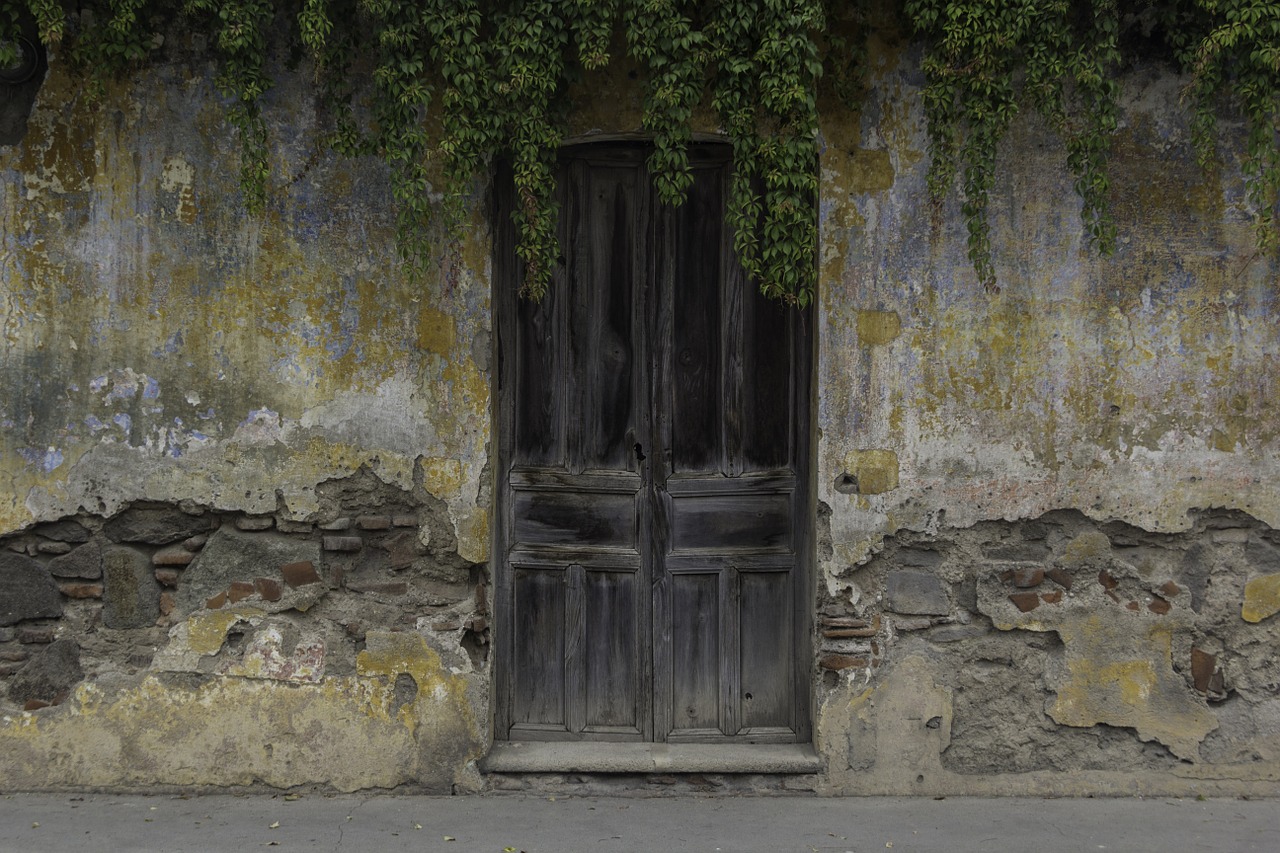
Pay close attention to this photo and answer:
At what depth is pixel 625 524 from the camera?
4410 mm

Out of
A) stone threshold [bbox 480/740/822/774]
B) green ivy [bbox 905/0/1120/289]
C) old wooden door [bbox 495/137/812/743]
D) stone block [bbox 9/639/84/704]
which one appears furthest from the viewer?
old wooden door [bbox 495/137/812/743]

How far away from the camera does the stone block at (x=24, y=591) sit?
13.3 ft

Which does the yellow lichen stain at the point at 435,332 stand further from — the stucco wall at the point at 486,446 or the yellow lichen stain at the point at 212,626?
the yellow lichen stain at the point at 212,626

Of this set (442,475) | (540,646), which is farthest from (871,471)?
(442,475)

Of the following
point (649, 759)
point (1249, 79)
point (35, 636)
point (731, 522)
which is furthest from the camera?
point (731, 522)

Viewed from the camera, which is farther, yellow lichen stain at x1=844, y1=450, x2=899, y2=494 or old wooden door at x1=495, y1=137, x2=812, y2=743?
old wooden door at x1=495, y1=137, x2=812, y2=743

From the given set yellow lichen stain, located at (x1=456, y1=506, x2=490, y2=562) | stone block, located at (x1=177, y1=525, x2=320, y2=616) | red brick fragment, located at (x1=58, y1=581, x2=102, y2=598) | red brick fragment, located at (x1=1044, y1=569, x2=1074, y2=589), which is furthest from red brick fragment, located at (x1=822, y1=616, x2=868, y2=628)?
red brick fragment, located at (x1=58, y1=581, x2=102, y2=598)

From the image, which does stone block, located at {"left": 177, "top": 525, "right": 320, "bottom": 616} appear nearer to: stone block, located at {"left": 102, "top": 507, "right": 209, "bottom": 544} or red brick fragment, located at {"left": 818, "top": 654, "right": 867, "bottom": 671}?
stone block, located at {"left": 102, "top": 507, "right": 209, "bottom": 544}

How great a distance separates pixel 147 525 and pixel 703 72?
8.98 ft

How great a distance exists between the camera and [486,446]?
13.6ft

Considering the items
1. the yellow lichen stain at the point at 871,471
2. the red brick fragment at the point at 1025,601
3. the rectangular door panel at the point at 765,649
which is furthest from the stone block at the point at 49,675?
the red brick fragment at the point at 1025,601

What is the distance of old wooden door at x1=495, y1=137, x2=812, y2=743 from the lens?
4387 millimetres

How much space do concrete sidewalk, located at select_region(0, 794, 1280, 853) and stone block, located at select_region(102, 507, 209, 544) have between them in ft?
3.24

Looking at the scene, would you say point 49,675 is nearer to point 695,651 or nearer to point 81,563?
point 81,563
